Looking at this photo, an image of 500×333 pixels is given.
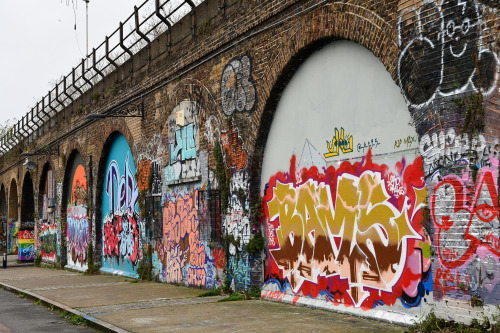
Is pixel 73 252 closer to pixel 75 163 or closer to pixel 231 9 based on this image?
pixel 75 163

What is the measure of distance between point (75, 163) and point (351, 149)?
16.4 meters

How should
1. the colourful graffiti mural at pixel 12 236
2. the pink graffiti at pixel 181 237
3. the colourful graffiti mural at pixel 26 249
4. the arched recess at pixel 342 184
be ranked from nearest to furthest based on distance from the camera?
1. the arched recess at pixel 342 184
2. the pink graffiti at pixel 181 237
3. the colourful graffiti mural at pixel 26 249
4. the colourful graffiti mural at pixel 12 236

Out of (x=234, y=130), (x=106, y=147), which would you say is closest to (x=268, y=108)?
(x=234, y=130)

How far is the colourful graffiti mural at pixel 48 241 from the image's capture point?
25.3m

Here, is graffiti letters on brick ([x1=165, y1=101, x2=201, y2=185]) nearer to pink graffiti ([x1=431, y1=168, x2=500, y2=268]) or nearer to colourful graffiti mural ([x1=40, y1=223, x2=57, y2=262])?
pink graffiti ([x1=431, y1=168, x2=500, y2=268])

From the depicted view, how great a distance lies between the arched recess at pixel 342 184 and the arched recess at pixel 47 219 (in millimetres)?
16818

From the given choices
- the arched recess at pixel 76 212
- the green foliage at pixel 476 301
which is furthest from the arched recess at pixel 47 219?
the green foliage at pixel 476 301

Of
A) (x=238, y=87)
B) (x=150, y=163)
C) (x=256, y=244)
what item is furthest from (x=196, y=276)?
(x=238, y=87)

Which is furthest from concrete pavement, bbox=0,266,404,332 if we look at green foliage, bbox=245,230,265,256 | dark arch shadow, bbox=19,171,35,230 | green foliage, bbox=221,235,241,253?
dark arch shadow, bbox=19,171,35,230

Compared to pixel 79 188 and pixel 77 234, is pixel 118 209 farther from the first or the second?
pixel 77 234

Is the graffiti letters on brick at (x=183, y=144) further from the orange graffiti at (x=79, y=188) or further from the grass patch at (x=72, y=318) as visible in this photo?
the orange graffiti at (x=79, y=188)

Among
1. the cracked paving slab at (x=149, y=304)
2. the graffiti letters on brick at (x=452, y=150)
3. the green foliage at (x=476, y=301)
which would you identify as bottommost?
the cracked paving slab at (x=149, y=304)

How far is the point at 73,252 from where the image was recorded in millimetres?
22812

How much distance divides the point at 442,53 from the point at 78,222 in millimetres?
17918
